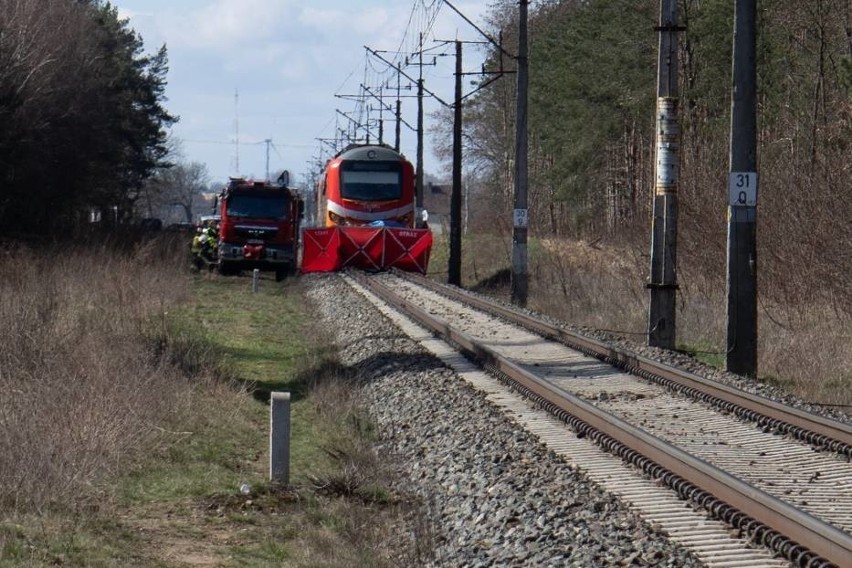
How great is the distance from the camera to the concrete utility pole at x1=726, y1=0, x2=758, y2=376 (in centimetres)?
1573

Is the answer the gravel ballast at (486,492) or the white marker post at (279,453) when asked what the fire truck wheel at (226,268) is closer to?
the gravel ballast at (486,492)

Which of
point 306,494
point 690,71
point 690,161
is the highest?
point 690,71

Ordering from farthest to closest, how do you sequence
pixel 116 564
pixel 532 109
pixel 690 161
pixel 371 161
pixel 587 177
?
pixel 532 109
pixel 587 177
pixel 371 161
pixel 690 161
pixel 116 564

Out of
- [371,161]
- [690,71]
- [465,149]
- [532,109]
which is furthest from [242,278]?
[465,149]

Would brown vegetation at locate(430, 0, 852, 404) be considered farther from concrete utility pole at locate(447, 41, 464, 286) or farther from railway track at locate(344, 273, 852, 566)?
concrete utility pole at locate(447, 41, 464, 286)

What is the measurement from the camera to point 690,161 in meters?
27.2

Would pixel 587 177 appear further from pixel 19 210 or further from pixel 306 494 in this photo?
pixel 306 494

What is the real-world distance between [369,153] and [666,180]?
18852 mm

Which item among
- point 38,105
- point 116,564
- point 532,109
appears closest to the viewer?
point 116,564

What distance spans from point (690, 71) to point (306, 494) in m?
35.0

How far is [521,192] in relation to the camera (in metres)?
30.3

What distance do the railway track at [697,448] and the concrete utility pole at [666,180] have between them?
1.33 m

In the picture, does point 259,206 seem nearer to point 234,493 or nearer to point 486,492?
point 234,493

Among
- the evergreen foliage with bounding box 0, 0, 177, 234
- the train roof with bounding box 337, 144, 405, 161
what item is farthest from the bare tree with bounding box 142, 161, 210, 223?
the train roof with bounding box 337, 144, 405, 161
